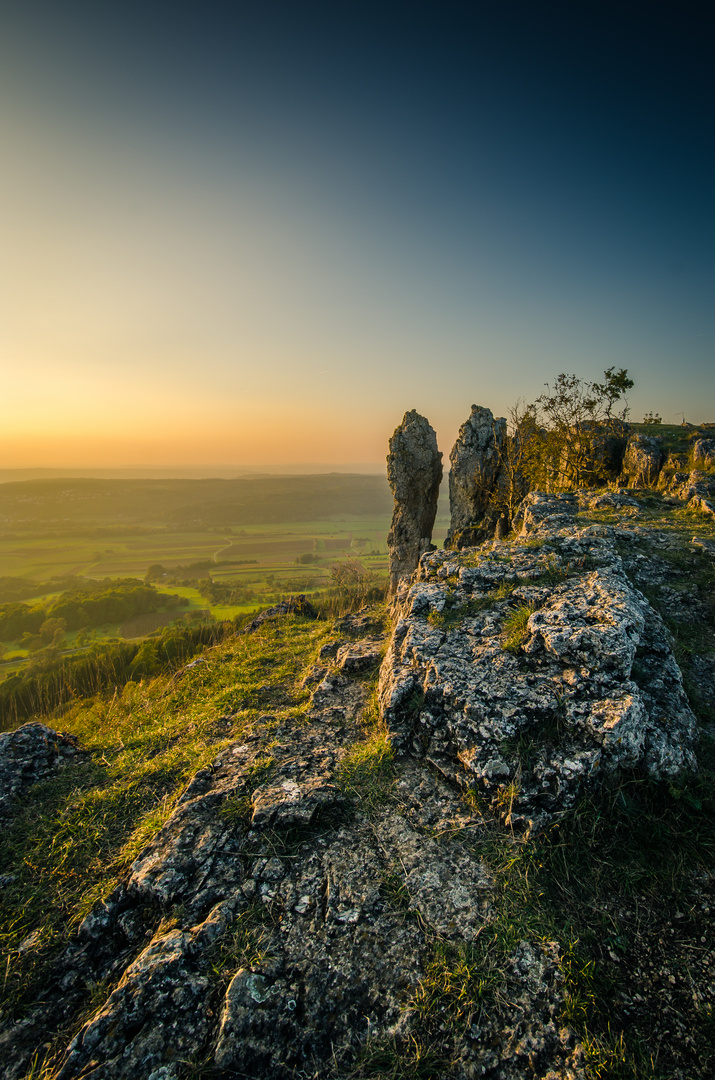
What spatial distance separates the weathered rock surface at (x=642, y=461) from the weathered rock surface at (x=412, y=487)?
10295 millimetres

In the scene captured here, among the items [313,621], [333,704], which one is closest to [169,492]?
[313,621]

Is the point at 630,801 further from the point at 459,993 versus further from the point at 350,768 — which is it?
the point at 350,768

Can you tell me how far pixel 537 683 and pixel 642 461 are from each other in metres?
18.1

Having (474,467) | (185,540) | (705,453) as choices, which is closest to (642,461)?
(705,453)

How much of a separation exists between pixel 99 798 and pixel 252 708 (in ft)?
12.2

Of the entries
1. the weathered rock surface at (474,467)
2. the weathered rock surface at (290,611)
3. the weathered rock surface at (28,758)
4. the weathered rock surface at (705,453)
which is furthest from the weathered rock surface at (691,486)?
the weathered rock surface at (28,758)

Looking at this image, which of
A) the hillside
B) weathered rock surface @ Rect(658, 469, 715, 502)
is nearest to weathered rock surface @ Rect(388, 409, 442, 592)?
weathered rock surface @ Rect(658, 469, 715, 502)

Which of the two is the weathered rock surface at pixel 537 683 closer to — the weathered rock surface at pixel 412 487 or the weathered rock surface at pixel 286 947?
the weathered rock surface at pixel 286 947

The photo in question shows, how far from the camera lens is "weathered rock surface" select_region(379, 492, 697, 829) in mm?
4688

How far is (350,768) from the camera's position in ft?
19.4

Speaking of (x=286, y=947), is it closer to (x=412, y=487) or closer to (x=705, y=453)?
(x=705, y=453)

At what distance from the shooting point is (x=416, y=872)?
4.34 meters

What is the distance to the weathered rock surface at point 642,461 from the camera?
59.7 feet

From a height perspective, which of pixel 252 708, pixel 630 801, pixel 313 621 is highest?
pixel 630 801
